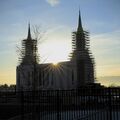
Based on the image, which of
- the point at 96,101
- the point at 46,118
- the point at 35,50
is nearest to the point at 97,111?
the point at 96,101

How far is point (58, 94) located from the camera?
13711 millimetres

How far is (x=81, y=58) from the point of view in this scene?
519ft

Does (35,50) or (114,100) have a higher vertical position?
(35,50)

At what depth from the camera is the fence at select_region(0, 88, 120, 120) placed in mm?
11758

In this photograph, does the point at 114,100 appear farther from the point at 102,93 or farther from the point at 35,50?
the point at 35,50

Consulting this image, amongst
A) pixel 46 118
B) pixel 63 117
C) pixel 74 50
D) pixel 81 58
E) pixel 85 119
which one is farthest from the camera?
pixel 74 50

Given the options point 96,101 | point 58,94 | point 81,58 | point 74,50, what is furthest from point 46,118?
point 74,50

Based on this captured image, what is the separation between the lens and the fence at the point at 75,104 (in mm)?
11758

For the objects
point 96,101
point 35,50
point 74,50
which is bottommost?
point 96,101

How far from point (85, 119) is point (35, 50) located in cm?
2116

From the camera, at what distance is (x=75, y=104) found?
1248 centimetres

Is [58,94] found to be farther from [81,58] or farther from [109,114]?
[81,58]

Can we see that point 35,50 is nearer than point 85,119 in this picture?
No

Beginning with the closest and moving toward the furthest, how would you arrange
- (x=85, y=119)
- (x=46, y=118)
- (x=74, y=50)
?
(x=85, y=119)
(x=46, y=118)
(x=74, y=50)
